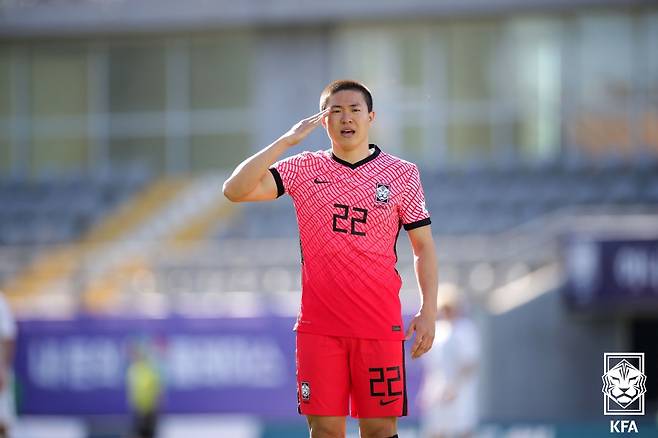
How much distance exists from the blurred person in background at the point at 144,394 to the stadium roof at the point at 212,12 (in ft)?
39.8

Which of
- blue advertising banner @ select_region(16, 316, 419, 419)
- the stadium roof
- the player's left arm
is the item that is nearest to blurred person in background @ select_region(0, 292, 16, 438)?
the player's left arm

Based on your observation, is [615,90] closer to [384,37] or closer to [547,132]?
[547,132]

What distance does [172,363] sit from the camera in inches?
645

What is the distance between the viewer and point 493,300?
17281 millimetres

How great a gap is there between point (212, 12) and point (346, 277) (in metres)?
21.2

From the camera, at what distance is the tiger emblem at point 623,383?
8.41m

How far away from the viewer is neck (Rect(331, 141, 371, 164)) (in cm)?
593

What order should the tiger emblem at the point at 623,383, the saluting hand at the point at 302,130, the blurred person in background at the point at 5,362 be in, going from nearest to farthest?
the saluting hand at the point at 302,130 → the tiger emblem at the point at 623,383 → the blurred person in background at the point at 5,362

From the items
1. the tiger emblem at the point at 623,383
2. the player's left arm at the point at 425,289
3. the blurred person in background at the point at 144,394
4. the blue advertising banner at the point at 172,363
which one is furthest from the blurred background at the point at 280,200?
the player's left arm at the point at 425,289

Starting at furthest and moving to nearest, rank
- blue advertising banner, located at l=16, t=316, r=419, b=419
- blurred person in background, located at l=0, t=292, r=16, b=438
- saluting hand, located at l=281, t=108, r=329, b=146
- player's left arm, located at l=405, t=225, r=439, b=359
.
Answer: blue advertising banner, located at l=16, t=316, r=419, b=419 → blurred person in background, located at l=0, t=292, r=16, b=438 → player's left arm, located at l=405, t=225, r=439, b=359 → saluting hand, located at l=281, t=108, r=329, b=146

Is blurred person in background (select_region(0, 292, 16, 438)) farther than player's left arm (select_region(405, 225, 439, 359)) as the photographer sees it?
Yes

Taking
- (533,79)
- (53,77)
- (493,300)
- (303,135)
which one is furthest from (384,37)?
(303,135)

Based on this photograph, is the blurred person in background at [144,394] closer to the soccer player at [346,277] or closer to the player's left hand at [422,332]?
the soccer player at [346,277]

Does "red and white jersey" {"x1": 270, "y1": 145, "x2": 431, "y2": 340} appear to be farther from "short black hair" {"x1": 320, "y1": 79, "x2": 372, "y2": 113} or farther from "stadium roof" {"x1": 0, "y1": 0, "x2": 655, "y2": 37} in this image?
"stadium roof" {"x1": 0, "y1": 0, "x2": 655, "y2": 37}
